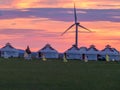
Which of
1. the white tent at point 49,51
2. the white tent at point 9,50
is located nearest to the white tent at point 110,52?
the white tent at point 49,51

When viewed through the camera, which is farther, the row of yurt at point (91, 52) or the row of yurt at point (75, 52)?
the row of yurt at point (91, 52)

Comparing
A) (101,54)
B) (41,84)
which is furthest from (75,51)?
(41,84)

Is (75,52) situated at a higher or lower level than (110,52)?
higher

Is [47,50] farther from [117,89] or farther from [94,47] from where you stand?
[117,89]

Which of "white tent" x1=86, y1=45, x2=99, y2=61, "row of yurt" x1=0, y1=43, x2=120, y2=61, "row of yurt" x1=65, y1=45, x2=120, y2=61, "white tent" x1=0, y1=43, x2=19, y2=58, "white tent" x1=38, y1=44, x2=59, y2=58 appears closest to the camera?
"white tent" x1=86, y1=45, x2=99, y2=61

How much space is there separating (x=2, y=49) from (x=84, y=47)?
845 inches

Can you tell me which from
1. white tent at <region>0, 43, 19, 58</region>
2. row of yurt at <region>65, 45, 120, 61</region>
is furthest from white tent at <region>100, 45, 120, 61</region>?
white tent at <region>0, 43, 19, 58</region>

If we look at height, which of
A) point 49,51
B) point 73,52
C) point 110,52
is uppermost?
point 49,51

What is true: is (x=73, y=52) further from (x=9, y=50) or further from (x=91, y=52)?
(x=9, y=50)

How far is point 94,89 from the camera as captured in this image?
2598cm

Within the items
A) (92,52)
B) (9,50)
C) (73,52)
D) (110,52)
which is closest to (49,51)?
(73,52)

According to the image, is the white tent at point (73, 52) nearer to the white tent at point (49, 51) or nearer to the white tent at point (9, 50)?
the white tent at point (49, 51)

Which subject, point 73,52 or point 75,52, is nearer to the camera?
point 75,52

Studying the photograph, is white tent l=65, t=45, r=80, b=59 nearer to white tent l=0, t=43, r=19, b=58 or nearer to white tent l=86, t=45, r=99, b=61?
white tent l=86, t=45, r=99, b=61
